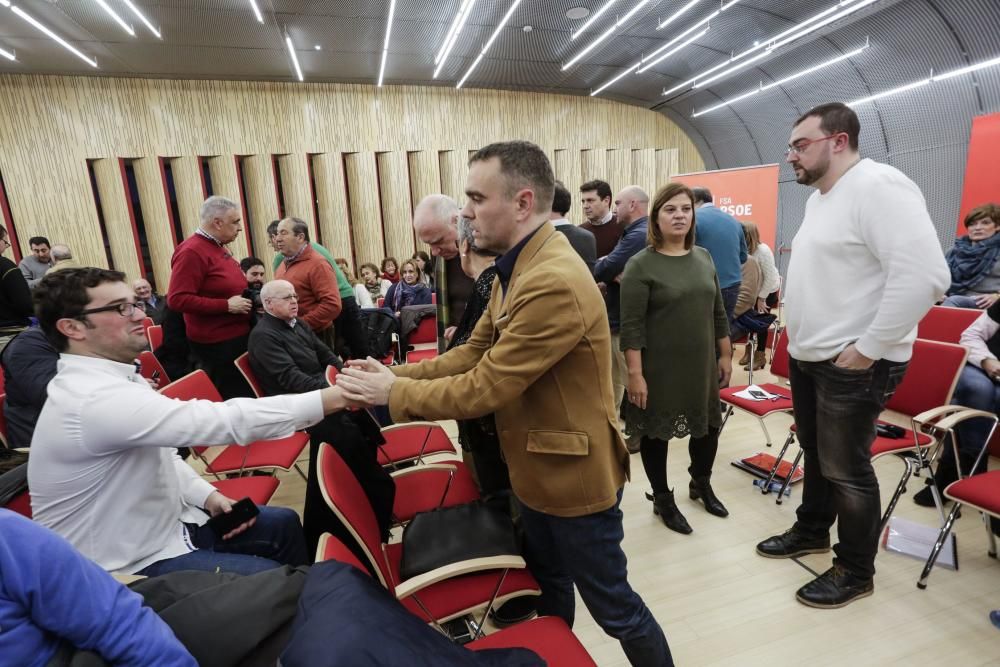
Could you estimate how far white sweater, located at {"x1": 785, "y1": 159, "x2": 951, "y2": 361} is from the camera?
5.53ft

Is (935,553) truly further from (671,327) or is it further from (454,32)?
(454,32)

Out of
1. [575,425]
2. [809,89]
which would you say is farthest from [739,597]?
[809,89]

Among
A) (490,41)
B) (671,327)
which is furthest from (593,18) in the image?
(671,327)

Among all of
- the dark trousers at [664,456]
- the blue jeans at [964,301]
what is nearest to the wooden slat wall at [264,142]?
the blue jeans at [964,301]

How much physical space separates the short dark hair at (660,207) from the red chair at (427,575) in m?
1.62

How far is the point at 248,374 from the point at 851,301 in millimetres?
3235

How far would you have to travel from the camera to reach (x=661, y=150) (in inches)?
452

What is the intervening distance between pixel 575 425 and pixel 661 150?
11.7 m

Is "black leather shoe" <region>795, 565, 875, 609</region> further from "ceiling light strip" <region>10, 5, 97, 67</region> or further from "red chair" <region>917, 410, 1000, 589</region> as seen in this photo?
"ceiling light strip" <region>10, 5, 97, 67</region>

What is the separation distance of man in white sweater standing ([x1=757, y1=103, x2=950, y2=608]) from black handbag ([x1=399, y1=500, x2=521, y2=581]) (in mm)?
1373

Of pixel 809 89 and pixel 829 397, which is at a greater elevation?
pixel 809 89

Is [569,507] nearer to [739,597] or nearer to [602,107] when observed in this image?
[739,597]

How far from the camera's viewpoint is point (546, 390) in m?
1.35

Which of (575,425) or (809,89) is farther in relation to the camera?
(809,89)
